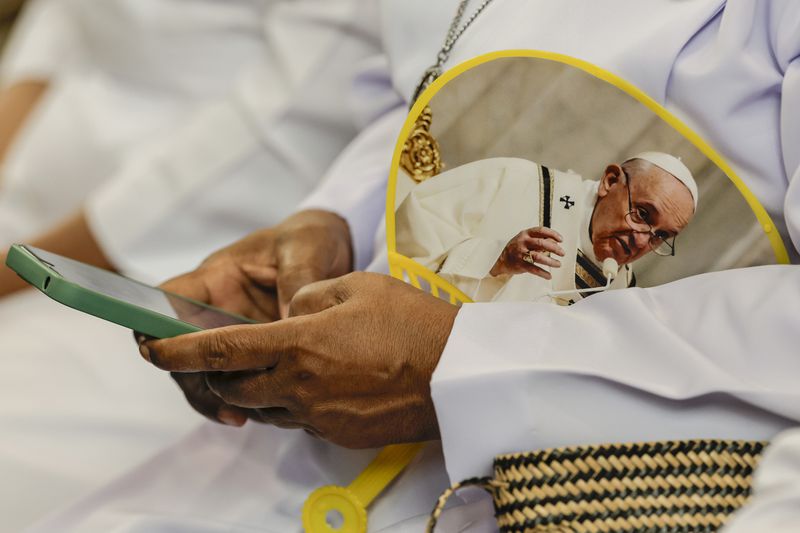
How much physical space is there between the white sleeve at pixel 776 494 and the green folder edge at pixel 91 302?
1.21 feet

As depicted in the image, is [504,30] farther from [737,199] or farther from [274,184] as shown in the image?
[274,184]

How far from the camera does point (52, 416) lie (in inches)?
35.5

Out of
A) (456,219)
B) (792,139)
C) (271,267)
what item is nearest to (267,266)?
(271,267)

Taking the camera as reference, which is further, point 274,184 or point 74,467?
point 274,184

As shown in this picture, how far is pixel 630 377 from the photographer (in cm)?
56

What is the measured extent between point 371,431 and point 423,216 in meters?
0.18

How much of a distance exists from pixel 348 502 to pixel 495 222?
238 mm

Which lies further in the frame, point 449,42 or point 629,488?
point 449,42

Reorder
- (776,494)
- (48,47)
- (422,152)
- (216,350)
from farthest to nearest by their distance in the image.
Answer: (48,47) → (422,152) → (216,350) → (776,494)

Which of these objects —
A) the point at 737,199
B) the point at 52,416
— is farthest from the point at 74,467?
the point at 737,199

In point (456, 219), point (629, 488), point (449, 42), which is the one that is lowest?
point (629, 488)

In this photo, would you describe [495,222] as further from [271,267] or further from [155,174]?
[155,174]

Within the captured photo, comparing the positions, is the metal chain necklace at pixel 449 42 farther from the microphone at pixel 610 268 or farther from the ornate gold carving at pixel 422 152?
the microphone at pixel 610 268

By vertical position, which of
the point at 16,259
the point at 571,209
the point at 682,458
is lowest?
the point at 16,259
